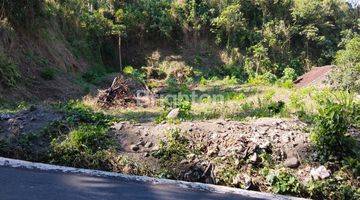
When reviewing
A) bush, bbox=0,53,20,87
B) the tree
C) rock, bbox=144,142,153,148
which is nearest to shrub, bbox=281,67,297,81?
the tree

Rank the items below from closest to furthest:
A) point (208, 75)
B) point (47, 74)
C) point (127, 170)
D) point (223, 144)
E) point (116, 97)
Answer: point (127, 170) < point (223, 144) < point (116, 97) < point (47, 74) < point (208, 75)

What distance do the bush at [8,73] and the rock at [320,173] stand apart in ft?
31.2

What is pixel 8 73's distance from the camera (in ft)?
41.7

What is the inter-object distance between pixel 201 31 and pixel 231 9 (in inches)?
95.4

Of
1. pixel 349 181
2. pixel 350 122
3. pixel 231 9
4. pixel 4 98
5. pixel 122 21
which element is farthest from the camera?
pixel 231 9

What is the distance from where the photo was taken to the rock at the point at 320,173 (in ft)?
19.0

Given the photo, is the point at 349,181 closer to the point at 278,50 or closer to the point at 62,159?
the point at 62,159

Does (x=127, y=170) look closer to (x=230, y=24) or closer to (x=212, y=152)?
(x=212, y=152)

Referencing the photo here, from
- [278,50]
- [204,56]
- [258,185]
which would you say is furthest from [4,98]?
[278,50]

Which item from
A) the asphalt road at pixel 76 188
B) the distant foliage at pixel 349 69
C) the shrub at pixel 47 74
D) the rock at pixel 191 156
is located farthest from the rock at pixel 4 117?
the distant foliage at pixel 349 69

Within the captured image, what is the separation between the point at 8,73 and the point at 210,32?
17677 mm

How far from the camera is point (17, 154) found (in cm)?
660

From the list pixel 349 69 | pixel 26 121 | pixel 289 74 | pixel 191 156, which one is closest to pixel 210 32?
pixel 289 74

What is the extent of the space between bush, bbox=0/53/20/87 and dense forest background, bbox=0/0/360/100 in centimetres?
517
